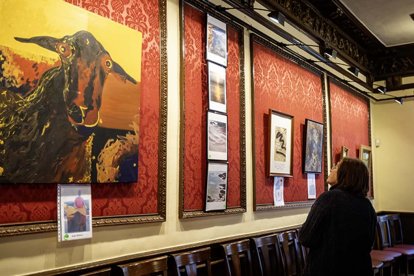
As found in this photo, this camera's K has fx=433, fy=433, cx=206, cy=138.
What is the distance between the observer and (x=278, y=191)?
4.56 meters

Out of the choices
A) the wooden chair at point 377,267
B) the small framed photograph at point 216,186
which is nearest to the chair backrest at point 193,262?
the small framed photograph at point 216,186

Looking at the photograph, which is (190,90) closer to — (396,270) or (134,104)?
(134,104)

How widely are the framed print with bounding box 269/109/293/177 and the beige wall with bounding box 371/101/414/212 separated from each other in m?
3.53

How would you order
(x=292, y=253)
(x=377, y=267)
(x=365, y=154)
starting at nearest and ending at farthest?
(x=292, y=253)
(x=377, y=267)
(x=365, y=154)

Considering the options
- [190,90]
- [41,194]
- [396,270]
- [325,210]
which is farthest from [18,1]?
[396,270]

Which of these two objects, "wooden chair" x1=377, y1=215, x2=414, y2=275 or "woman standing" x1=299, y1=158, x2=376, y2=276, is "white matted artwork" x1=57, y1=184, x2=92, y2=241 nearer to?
"woman standing" x1=299, y1=158, x2=376, y2=276

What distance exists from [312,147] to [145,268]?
10.6 ft

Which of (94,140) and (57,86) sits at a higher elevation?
(57,86)

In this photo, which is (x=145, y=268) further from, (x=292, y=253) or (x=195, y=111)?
(x=292, y=253)

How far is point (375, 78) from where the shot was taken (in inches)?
308

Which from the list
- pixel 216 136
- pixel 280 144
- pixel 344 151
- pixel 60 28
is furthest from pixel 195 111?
pixel 344 151

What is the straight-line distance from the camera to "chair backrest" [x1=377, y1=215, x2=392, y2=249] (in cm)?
604

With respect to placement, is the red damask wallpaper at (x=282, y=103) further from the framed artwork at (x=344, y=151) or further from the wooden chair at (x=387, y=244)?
the wooden chair at (x=387, y=244)

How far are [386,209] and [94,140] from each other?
6348 mm
